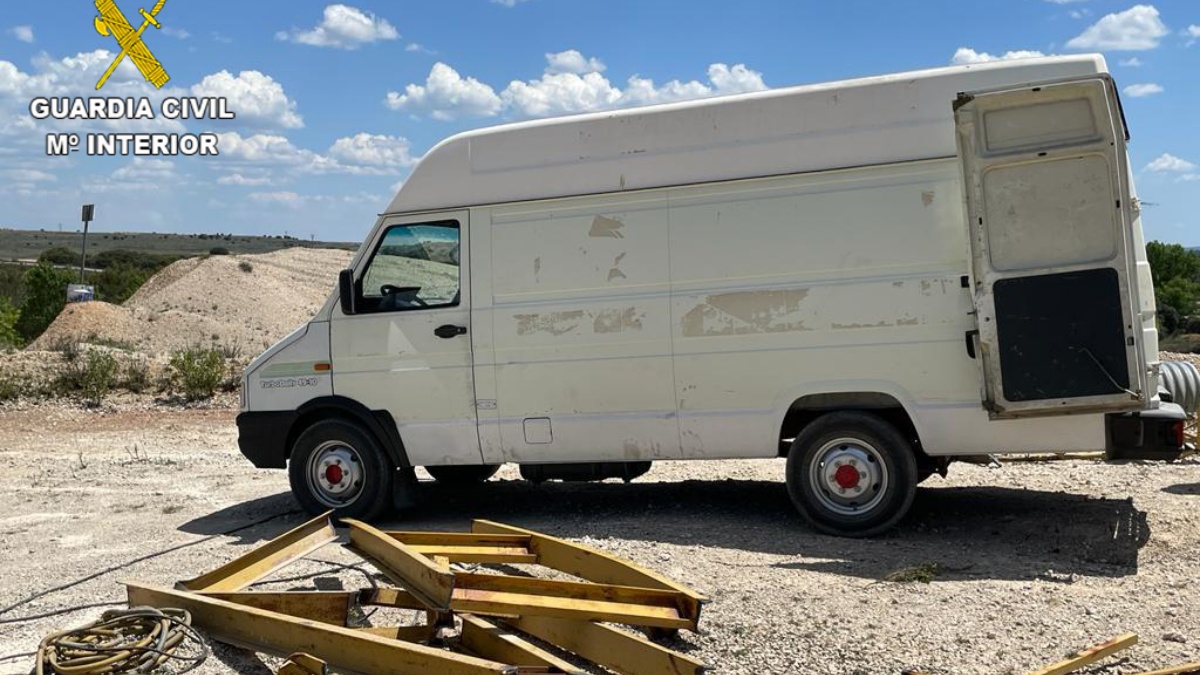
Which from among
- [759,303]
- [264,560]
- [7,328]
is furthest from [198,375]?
[7,328]

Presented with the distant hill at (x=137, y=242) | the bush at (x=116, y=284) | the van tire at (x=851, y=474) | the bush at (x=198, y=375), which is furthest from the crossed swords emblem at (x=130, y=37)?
the distant hill at (x=137, y=242)

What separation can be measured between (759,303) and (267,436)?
4.00m

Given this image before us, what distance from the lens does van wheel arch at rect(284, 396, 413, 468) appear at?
8.45 m

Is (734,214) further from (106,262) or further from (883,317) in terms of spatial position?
(106,262)

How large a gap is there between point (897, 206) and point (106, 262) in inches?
2977

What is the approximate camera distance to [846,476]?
738 centimetres

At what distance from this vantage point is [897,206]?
711cm

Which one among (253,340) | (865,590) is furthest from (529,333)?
(253,340)

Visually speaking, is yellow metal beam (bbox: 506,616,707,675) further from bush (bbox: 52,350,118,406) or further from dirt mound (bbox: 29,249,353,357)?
dirt mound (bbox: 29,249,353,357)

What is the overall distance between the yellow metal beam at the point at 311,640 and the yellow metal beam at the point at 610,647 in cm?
51

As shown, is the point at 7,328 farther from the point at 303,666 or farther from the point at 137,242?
the point at 137,242

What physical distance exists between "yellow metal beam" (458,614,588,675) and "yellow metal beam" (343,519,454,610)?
17 centimetres

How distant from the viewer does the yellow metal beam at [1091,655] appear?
4.62 metres

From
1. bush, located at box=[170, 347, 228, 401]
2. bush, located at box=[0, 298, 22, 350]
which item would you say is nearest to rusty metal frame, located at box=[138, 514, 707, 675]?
bush, located at box=[170, 347, 228, 401]
